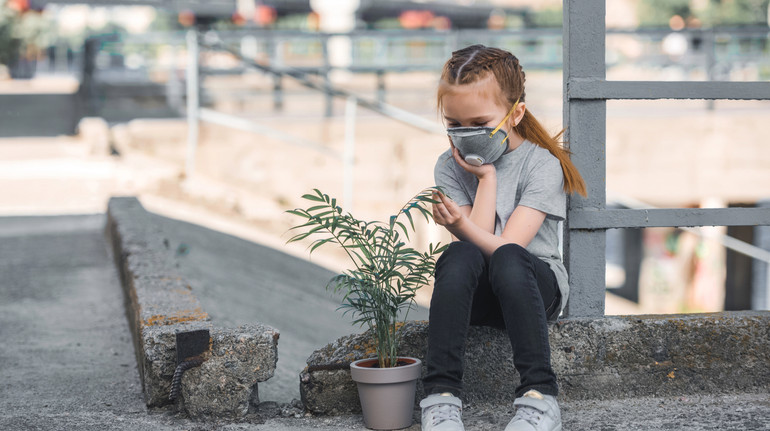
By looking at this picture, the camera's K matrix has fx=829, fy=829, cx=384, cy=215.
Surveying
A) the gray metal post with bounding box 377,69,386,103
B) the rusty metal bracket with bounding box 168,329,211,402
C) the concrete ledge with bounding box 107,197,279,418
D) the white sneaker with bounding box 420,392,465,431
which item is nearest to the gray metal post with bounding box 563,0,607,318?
the white sneaker with bounding box 420,392,465,431

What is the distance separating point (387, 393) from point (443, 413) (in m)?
0.17

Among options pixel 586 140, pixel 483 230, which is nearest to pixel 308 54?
pixel 586 140

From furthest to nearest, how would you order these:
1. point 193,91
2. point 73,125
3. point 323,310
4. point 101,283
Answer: point 73,125 < point 193,91 < point 323,310 < point 101,283

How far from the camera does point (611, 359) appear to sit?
2.44 meters

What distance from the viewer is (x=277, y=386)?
10.3 feet

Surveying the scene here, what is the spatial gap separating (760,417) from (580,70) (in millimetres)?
1083

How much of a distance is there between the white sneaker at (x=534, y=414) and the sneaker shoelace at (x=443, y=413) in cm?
13

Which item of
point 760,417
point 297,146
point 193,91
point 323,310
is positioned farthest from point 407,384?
point 297,146

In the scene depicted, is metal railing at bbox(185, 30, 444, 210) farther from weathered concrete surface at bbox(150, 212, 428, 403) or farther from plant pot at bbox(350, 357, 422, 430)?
plant pot at bbox(350, 357, 422, 430)

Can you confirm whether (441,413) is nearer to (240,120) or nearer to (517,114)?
(517,114)

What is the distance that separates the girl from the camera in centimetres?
208

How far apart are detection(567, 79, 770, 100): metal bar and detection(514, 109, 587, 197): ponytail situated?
0.14 meters

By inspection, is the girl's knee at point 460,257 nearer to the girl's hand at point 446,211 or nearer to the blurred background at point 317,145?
the girl's hand at point 446,211

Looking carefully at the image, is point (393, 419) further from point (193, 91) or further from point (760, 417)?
point (193, 91)
